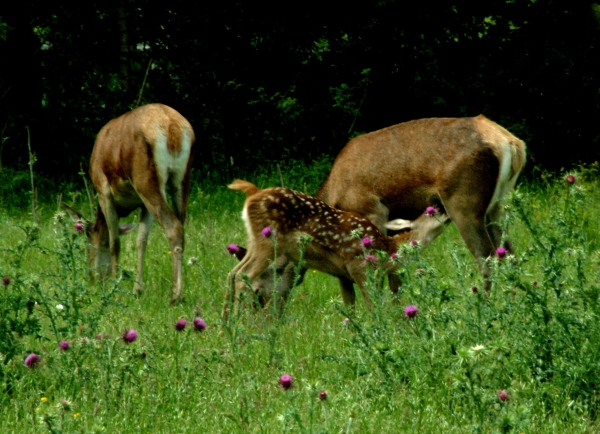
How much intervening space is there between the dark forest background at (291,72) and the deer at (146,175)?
4.02 metres

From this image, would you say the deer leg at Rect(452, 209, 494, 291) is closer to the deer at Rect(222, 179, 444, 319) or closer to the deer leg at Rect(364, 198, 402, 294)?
the deer leg at Rect(364, 198, 402, 294)

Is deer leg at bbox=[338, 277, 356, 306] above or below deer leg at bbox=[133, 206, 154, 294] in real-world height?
above

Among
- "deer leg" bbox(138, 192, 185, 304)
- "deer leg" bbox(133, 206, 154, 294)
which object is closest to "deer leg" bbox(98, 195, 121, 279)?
"deer leg" bbox(133, 206, 154, 294)

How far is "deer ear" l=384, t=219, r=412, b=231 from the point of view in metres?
7.66

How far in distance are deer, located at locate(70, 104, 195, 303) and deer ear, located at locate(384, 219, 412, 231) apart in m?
1.62

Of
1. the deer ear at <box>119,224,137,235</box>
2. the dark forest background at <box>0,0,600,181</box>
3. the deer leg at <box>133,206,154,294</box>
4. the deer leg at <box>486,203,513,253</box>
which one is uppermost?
the deer leg at <box>486,203,513,253</box>

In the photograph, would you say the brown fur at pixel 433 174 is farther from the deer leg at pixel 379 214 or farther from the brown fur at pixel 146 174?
the brown fur at pixel 146 174

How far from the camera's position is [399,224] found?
7711 millimetres

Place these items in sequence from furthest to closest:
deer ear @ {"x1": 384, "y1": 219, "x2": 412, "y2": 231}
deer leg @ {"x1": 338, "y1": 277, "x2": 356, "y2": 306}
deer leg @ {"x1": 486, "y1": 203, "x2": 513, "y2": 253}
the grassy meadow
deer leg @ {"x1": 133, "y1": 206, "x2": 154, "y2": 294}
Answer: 1. deer leg @ {"x1": 133, "y1": 206, "x2": 154, "y2": 294}
2. deer leg @ {"x1": 486, "y1": 203, "x2": 513, "y2": 253}
3. deer ear @ {"x1": 384, "y1": 219, "x2": 412, "y2": 231}
4. deer leg @ {"x1": 338, "y1": 277, "x2": 356, "y2": 306}
5. the grassy meadow

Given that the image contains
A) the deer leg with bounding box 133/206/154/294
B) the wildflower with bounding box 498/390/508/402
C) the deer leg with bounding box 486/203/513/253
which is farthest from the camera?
the deer leg with bounding box 133/206/154/294

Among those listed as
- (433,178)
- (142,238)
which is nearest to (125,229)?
(142,238)

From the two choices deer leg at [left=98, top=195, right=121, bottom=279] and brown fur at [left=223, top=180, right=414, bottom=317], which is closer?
brown fur at [left=223, top=180, right=414, bottom=317]

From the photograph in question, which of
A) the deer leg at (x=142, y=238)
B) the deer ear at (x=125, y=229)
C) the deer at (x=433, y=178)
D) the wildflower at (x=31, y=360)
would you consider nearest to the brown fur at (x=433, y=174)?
the deer at (x=433, y=178)

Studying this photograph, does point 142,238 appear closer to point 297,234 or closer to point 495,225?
point 297,234
